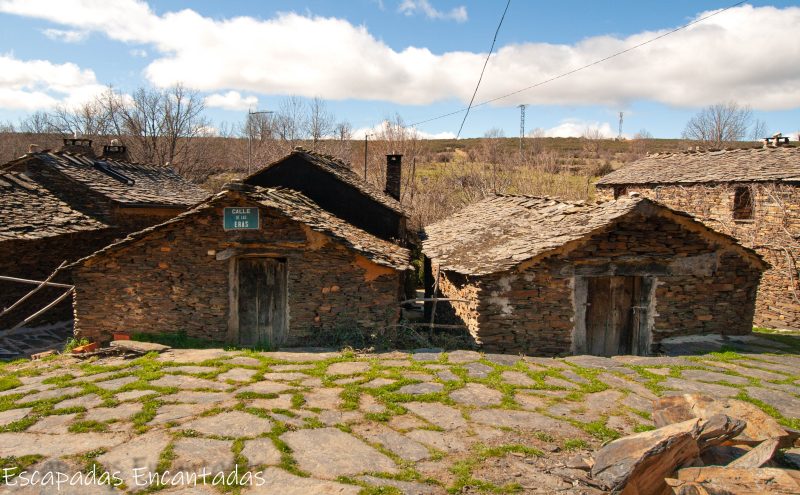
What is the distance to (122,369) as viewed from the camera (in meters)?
8.06

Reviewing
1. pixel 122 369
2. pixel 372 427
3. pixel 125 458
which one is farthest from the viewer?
pixel 122 369

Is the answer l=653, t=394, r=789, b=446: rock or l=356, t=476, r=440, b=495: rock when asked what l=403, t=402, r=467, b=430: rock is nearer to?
l=356, t=476, r=440, b=495: rock

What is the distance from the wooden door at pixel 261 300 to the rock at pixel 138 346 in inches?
63.5

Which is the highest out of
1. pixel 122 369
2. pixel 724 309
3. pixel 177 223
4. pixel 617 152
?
pixel 617 152

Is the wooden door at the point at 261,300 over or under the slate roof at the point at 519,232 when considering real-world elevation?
under

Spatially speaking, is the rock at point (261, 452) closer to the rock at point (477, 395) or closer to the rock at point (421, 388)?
the rock at point (421, 388)

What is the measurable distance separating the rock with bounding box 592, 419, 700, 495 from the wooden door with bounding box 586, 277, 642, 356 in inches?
227

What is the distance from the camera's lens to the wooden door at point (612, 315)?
1048cm

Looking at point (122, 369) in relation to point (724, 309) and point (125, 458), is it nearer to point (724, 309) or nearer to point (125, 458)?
point (125, 458)

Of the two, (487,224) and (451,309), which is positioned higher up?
(487,224)

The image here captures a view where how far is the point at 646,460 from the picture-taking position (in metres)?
4.47

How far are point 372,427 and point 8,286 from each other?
11.3 m

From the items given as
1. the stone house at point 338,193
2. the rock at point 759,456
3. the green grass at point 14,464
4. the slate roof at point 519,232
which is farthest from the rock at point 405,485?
the stone house at point 338,193

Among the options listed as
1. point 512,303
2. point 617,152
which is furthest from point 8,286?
point 617,152
